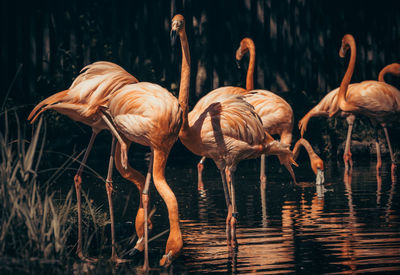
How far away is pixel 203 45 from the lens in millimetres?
12648

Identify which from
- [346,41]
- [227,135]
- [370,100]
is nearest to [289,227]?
[227,135]

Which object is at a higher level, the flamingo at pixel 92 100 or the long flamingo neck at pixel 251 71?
the long flamingo neck at pixel 251 71

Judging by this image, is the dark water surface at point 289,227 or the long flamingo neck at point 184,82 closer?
the dark water surface at point 289,227

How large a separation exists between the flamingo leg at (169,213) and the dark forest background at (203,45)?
19.3ft

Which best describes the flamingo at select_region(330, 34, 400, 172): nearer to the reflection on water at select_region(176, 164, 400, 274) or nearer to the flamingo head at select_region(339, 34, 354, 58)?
the flamingo head at select_region(339, 34, 354, 58)

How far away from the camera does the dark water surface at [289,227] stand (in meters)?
4.66

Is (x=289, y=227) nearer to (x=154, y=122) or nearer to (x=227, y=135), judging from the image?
(x=227, y=135)

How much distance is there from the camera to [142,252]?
5.34 m

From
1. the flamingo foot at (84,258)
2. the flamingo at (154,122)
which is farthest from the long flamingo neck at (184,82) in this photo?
the flamingo foot at (84,258)

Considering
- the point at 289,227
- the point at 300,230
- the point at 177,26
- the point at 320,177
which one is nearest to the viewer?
the point at 177,26

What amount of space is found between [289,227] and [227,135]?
3.23 ft

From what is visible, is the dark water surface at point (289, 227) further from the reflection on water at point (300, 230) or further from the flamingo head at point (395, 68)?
the flamingo head at point (395, 68)

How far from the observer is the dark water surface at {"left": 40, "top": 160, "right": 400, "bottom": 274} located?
4.66 m

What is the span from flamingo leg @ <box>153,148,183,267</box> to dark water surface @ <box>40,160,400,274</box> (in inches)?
3.8
